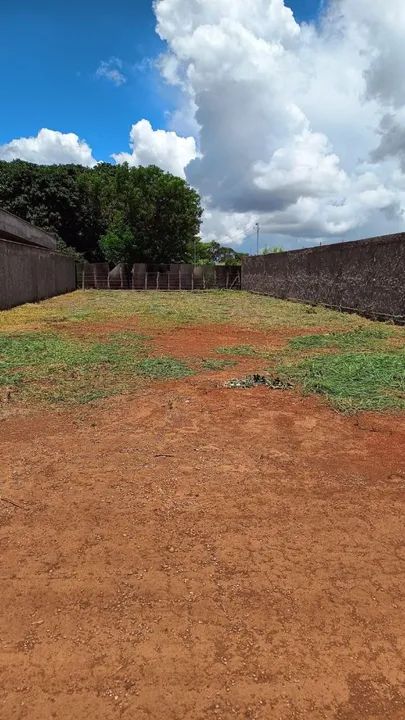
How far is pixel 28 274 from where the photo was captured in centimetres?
1831

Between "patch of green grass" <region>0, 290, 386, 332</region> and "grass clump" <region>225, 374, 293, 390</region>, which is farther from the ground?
"patch of green grass" <region>0, 290, 386, 332</region>

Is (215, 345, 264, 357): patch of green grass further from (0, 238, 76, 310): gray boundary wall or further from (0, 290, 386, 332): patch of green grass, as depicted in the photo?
(0, 238, 76, 310): gray boundary wall

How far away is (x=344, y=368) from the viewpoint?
6.75 meters

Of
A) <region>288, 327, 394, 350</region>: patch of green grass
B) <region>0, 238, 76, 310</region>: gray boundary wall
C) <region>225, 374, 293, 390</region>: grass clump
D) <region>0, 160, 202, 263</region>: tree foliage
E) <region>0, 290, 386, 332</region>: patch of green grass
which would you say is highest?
<region>0, 160, 202, 263</region>: tree foliage

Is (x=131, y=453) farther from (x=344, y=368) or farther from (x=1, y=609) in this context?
(x=344, y=368)

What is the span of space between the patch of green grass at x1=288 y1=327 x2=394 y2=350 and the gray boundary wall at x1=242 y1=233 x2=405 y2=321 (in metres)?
2.71

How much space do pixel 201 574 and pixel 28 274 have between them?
1758 centimetres

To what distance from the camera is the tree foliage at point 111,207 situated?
103 feet

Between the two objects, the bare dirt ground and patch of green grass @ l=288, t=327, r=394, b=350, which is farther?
patch of green grass @ l=288, t=327, r=394, b=350

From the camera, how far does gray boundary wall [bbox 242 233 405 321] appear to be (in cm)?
1296

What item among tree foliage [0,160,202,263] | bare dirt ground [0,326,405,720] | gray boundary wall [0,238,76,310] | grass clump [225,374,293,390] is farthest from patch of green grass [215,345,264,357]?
tree foliage [0,160,202,263]

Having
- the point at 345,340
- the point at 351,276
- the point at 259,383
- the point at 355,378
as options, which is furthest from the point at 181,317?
the point at 355,378

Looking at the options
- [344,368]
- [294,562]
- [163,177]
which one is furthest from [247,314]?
[163,177]

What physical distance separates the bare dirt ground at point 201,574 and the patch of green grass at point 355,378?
99 cm
